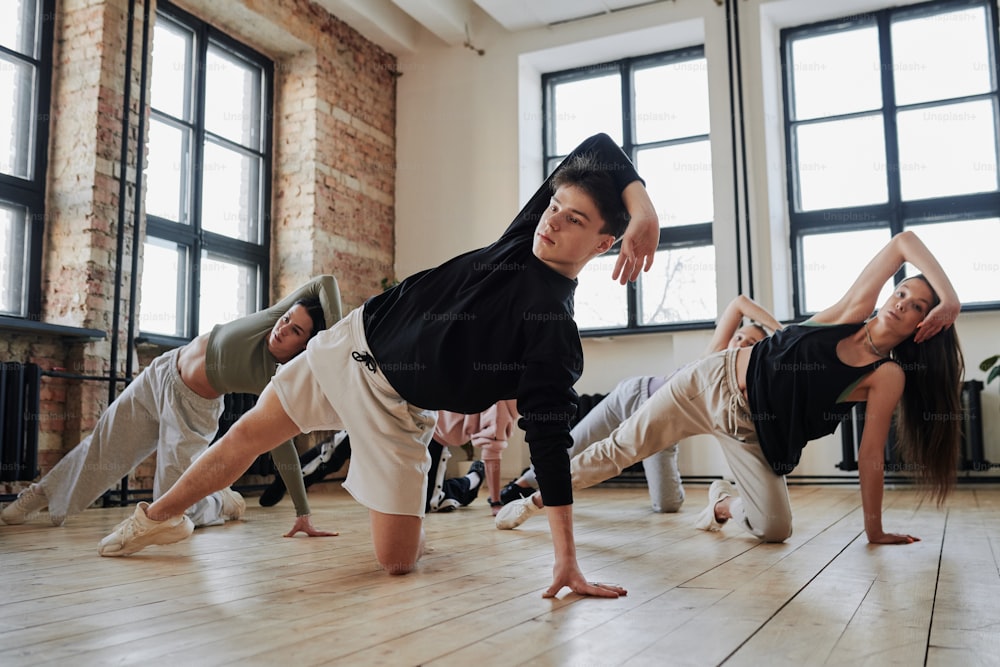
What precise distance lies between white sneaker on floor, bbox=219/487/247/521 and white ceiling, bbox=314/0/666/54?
3.99 meters

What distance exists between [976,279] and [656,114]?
8.47 ft

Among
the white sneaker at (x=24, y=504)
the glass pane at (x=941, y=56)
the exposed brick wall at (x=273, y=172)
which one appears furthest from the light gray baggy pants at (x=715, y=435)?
the glass pane at (x=941, y=56)

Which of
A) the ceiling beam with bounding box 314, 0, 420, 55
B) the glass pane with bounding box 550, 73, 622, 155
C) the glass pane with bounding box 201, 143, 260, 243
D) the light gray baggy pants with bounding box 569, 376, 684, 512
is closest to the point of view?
the light gray baggy pants with bounding box 569, 376, 684, 512

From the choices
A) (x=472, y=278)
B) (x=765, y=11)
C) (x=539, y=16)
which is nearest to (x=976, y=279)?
(x=765, y=11)

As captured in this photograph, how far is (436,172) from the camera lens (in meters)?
6.97

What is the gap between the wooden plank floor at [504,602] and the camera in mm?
1318

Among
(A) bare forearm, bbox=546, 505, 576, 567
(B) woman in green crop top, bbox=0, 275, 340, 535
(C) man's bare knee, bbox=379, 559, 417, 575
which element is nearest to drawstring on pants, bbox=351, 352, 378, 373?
(C) man's bare knee, bbox=379, 559, 417, 575

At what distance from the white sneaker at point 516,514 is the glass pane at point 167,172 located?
3216mm

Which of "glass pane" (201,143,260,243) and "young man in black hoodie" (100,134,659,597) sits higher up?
"glass pane" (201,143,260,243)

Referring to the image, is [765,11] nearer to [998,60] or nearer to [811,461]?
[998,60]

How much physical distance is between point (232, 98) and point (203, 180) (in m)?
0.77

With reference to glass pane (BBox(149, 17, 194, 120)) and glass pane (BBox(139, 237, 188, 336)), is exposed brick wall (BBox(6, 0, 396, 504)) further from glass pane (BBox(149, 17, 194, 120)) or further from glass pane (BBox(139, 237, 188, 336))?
glass pane (BBox(139, 237, 188, 336))

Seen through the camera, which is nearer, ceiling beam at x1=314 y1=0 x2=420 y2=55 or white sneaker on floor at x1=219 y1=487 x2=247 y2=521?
white sneaker on floor at x1=219 y1=487 x2=247 y2=521

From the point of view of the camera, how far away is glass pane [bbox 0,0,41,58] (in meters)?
4.52
